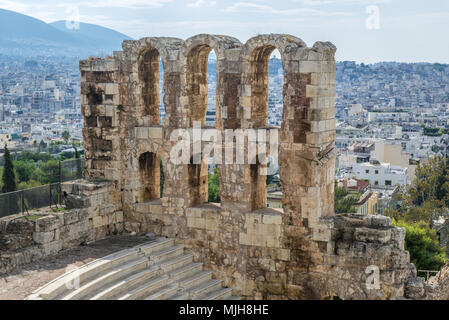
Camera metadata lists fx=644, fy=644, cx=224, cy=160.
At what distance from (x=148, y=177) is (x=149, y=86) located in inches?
108

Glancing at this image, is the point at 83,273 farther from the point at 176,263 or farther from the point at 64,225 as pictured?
the point at 176,263

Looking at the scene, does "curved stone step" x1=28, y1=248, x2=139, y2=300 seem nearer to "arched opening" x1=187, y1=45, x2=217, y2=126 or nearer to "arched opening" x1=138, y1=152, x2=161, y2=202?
"arched opening" x1=138, y1=152, x2=161, y2=202

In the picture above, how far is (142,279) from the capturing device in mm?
16422

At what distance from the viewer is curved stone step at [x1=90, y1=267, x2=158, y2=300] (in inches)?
591

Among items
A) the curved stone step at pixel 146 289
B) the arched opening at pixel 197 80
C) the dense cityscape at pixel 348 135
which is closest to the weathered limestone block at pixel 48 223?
the curved stone step at pixel 146 289

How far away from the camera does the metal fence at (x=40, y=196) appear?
1673cm

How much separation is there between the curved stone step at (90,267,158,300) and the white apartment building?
214 feet

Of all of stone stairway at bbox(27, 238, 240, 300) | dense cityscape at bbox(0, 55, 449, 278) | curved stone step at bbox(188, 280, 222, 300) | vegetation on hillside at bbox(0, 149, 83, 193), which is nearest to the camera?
stone stairway at bbox(27, 238, 240, 300)

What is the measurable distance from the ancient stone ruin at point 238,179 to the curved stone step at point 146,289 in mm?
1823

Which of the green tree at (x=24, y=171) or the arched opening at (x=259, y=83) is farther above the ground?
the arched opening at (x=259, y=83)

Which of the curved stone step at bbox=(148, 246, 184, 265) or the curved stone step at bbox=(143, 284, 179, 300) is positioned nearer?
the curved stone step at bbox=(143, 284, 179, 300)

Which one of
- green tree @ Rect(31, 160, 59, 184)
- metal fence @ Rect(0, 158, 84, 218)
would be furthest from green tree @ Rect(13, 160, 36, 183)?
metal fence @ Rect(0, 158, 84, 218)

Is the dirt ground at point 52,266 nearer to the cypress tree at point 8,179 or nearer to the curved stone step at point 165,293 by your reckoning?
the curved stone step at point 165,293

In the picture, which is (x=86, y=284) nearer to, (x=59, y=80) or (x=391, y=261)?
(x=391, y=261)
